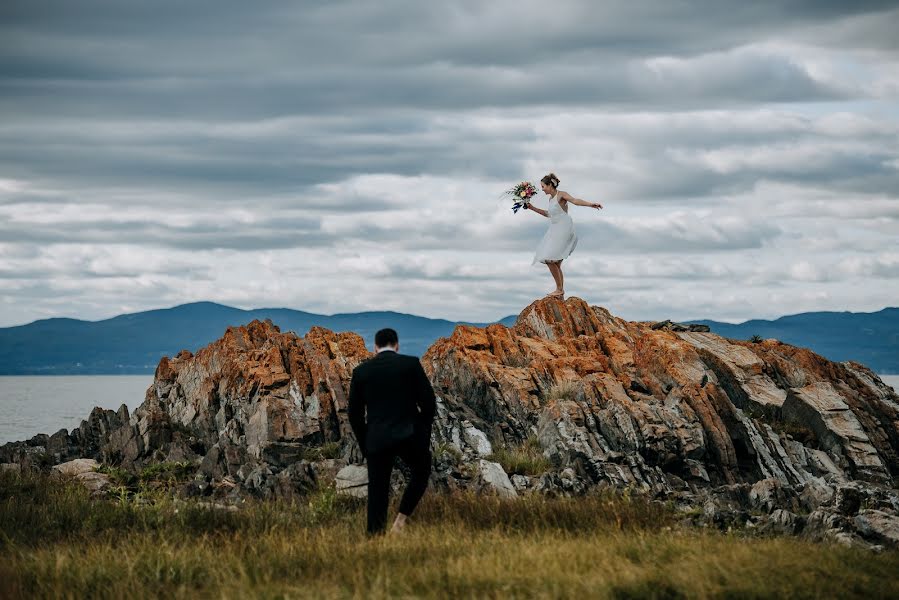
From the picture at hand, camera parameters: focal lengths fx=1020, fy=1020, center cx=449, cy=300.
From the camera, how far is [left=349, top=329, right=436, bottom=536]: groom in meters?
14.5

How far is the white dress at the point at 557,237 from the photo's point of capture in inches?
1271

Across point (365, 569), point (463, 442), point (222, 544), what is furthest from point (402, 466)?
point (365, 569)

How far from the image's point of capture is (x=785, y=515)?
17812 millimetres

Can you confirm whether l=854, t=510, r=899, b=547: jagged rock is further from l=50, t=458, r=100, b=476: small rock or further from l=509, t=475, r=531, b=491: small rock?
l=50, t=458, r=100, b=476: small rock

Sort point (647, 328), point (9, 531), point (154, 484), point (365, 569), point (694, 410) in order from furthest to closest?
point (647, 328) → point (694, 410) → point (154, 484) → point (9, 531) → point (365, 569)

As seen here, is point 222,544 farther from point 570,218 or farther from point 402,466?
point 570,218

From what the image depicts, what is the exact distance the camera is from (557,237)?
3253 centimetres

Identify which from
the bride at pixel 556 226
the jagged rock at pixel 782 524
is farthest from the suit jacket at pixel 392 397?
the bride at pixel 556 226

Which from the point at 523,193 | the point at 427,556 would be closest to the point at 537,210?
the point at 523,193

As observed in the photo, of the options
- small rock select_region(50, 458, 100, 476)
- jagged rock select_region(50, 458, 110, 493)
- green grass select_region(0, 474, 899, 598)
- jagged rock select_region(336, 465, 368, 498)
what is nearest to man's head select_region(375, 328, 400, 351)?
green grass select_region(0, 474, 899, 598)

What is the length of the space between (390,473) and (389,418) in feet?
2.99

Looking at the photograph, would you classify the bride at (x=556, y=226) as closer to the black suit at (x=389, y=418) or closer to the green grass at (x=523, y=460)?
the green grass at (x=523, y=460)

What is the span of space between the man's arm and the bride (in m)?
17.8

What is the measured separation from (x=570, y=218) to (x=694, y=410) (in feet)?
25.3
